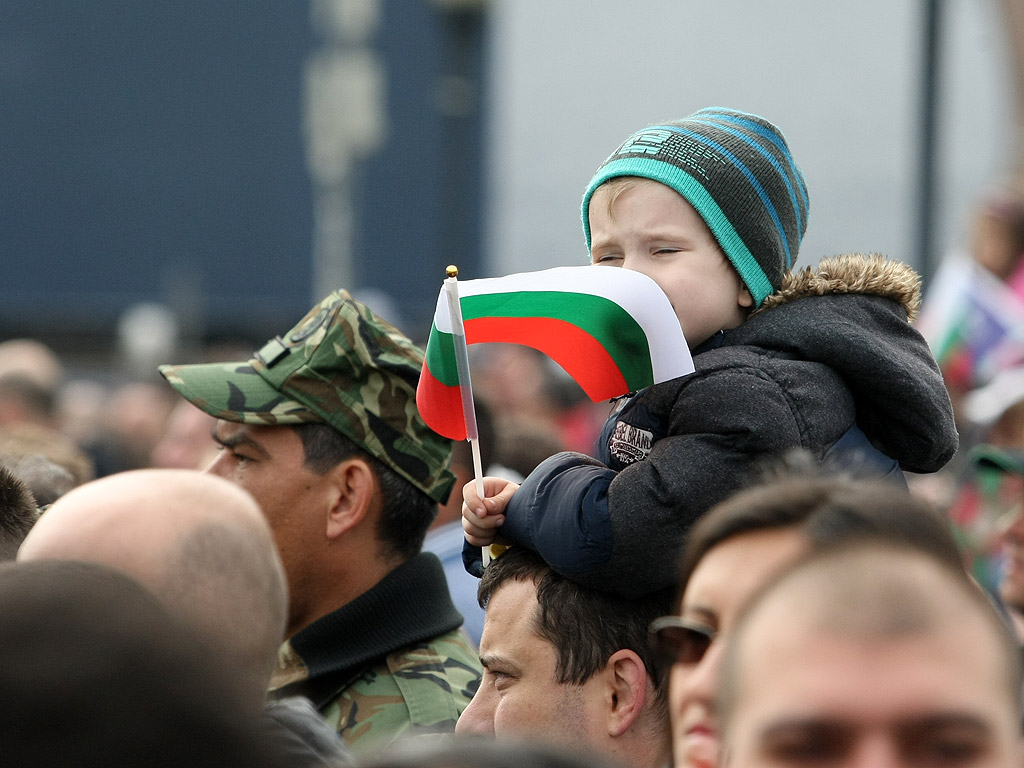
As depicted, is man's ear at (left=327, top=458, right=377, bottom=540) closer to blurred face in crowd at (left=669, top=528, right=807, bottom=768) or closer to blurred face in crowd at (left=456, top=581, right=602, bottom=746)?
blurred face in crowd at (left=456, top=581, right=602, bottom=746)

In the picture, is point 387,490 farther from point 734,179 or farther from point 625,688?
point 734,179

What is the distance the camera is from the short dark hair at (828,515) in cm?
169

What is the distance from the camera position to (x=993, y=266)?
6.94m

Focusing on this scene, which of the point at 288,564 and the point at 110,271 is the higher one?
the point at 288,564

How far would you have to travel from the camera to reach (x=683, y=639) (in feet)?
6.49

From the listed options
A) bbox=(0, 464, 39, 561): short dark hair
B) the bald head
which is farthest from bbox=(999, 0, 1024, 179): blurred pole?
the bald head

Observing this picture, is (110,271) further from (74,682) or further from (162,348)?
(74,682)

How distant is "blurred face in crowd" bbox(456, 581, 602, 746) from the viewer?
9.77ft

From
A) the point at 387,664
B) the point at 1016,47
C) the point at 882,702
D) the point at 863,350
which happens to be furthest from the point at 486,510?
the point at 1016,47

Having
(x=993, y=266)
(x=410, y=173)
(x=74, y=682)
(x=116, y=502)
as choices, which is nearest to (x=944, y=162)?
(x=993, y=266)

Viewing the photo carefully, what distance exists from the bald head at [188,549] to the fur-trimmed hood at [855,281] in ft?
3.93

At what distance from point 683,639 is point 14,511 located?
2.03 metres

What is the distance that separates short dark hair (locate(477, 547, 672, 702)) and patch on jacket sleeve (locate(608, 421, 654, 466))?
0.29 metres

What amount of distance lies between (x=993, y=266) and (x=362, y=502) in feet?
13.2
